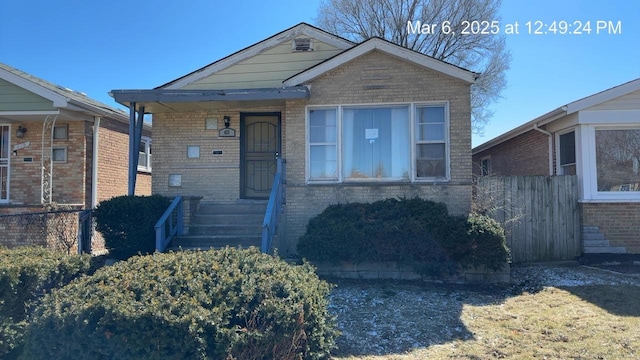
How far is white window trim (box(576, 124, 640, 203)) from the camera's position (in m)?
9.54

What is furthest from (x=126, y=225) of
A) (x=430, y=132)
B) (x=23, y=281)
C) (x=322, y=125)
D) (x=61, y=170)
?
(x=430, y=132)

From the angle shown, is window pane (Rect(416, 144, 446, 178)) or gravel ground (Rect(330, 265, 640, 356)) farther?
window pane (Rect(416, 144, 446, 178))

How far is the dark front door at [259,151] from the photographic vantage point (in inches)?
409

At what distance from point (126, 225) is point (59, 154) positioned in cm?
503

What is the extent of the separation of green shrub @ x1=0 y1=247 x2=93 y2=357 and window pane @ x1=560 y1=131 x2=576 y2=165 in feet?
34.4

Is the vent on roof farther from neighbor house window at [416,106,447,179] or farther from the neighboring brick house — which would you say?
the neighboring brick house

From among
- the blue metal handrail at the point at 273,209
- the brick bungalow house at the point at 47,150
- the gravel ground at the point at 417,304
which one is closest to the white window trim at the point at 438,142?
the gravel ground at the point at 417,304

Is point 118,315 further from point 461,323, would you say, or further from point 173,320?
point 461,323

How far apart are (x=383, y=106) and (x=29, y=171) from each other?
9649mm

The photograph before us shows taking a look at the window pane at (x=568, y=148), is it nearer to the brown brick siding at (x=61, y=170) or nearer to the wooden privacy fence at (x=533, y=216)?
the wooden privacy fence at (x=533, y=216)

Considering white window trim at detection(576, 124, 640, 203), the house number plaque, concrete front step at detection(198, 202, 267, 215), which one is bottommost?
concrete front step at detection(198, 202, 267, 215)

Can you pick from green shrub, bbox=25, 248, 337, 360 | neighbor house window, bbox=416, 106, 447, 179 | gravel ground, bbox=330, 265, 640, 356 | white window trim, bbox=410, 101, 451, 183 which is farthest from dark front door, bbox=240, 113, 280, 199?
green shrub, bbox=25, 248, 337, 360

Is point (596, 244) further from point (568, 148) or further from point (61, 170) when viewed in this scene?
point (61, 170)

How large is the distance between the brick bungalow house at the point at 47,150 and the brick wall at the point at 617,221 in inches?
484
